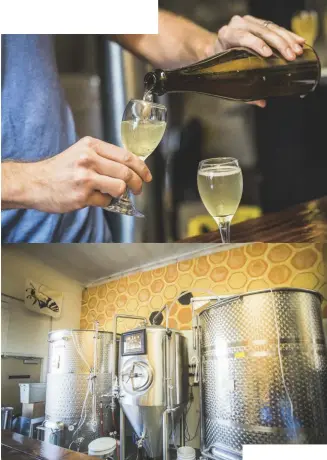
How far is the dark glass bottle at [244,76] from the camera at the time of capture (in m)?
1.84

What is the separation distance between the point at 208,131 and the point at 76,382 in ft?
3.78

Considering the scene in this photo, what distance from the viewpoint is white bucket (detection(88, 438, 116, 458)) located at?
183 centimetres

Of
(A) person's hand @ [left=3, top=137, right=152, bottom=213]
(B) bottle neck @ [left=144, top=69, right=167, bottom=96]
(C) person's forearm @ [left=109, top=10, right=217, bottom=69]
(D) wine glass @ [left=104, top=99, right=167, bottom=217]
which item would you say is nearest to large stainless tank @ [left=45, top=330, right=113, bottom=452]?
(A) person's hand @ [left=3, top=137, right=152, bottom=213]

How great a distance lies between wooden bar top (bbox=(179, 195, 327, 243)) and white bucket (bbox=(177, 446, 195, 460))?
0.79 m


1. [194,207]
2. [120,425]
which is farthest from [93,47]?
[120,425]

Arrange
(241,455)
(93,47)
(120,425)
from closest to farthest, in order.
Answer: (241,455), (120,425), (93,47)

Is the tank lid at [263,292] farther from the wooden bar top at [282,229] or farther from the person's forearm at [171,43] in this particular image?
the person's forearm at [171,43]

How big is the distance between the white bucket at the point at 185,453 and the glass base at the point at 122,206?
3.02 feet

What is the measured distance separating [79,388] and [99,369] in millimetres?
108

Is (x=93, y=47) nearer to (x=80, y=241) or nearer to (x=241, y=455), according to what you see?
(x=80, y=241)

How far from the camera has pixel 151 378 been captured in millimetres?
1890

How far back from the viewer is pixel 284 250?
193 centimetres

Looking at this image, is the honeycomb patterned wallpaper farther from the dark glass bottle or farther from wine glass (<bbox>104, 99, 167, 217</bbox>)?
the dark glass bottle

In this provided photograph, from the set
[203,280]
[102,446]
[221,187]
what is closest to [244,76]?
[221,187]
